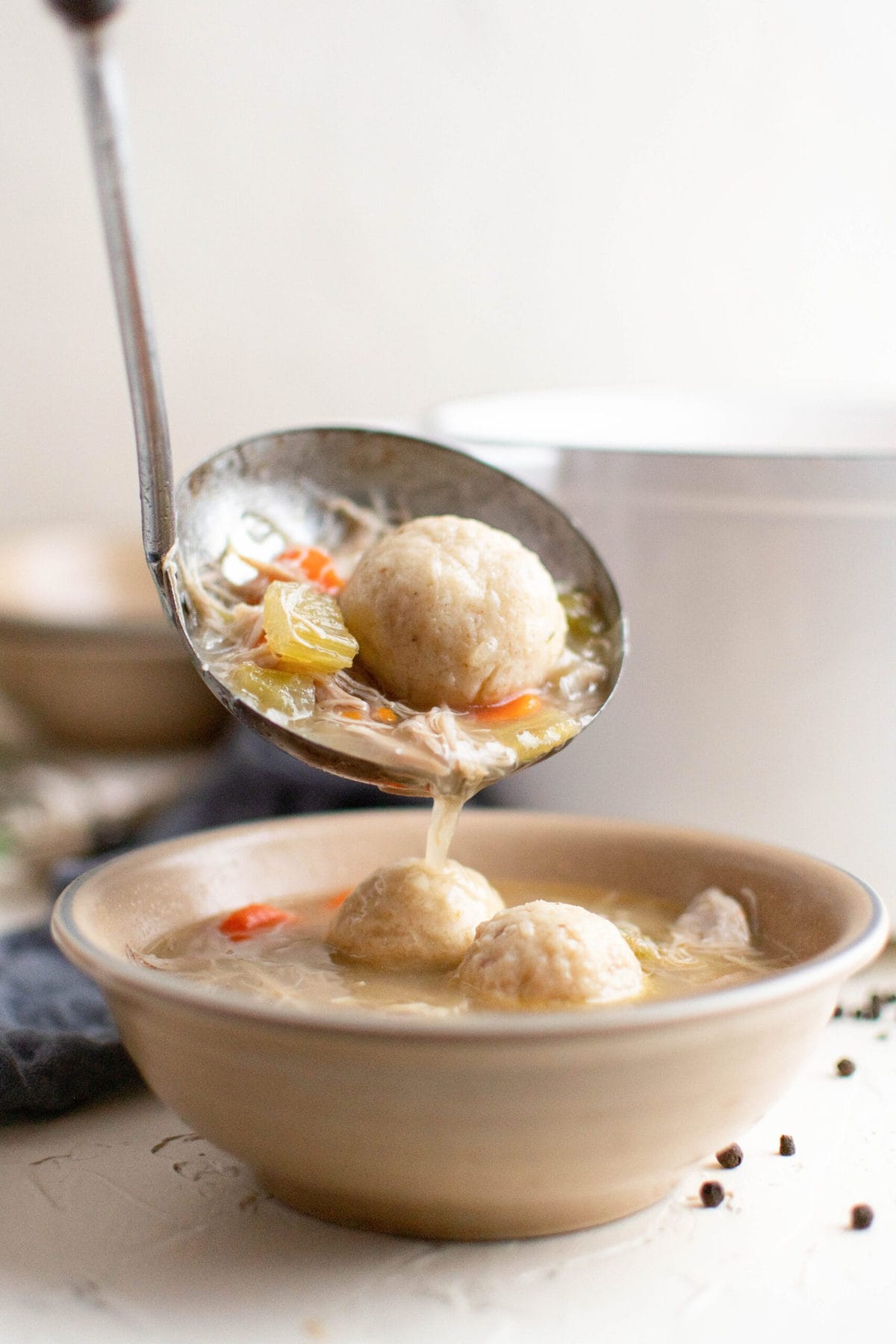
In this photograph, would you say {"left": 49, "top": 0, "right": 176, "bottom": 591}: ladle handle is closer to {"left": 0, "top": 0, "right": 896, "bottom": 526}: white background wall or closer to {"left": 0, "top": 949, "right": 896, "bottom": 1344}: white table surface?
{"left": 0, "top": 949, "right": 896, "bottom": 1344}: white table surface

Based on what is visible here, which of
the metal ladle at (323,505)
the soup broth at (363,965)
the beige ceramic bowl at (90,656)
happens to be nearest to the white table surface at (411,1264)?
the soup broth at (363,965)

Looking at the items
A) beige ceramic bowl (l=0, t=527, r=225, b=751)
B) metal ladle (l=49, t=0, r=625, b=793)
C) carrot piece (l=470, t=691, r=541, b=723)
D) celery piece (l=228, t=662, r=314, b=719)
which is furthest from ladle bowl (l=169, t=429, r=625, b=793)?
beige ceramic bowl (l=0, t=527, r=225, b=751)

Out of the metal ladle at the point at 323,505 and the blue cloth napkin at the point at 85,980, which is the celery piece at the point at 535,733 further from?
the blue cloth napkin at the point at 85,980

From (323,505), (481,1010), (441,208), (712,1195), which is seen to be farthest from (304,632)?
(441,208)

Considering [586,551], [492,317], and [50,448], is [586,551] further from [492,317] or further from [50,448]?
[50,448]

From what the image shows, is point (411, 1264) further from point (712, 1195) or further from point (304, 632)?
point (304, 632)
